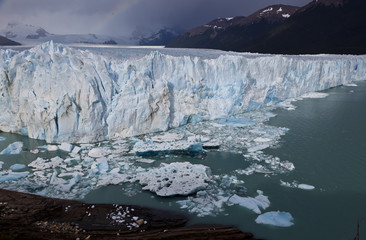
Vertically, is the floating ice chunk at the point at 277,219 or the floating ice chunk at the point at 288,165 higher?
the floating ice chunk at the point at 288,165

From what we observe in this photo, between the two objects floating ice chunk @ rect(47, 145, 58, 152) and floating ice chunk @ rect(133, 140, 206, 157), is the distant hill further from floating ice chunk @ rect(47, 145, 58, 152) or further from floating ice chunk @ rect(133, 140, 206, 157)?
floating ice chunk @ rect(47, 145, 58, 152)

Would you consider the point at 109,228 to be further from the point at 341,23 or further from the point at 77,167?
the point at 341,23

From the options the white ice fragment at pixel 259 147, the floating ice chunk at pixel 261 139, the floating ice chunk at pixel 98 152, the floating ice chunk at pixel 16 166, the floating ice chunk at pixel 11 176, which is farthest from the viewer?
the floating ice chunk at pixel 261 139

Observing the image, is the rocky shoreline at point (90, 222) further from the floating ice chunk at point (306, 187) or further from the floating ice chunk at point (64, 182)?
the floating ice chunk at point (306, 187)

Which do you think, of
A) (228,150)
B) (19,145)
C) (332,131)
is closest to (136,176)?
(228,150)

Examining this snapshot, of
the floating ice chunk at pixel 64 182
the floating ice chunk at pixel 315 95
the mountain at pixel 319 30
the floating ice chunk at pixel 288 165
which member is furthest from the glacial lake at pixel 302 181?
the mountain at pixel 319 30

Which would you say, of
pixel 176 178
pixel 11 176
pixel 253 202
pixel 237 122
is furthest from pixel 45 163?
pixel 237 122

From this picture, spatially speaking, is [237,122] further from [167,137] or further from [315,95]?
[315,95]
